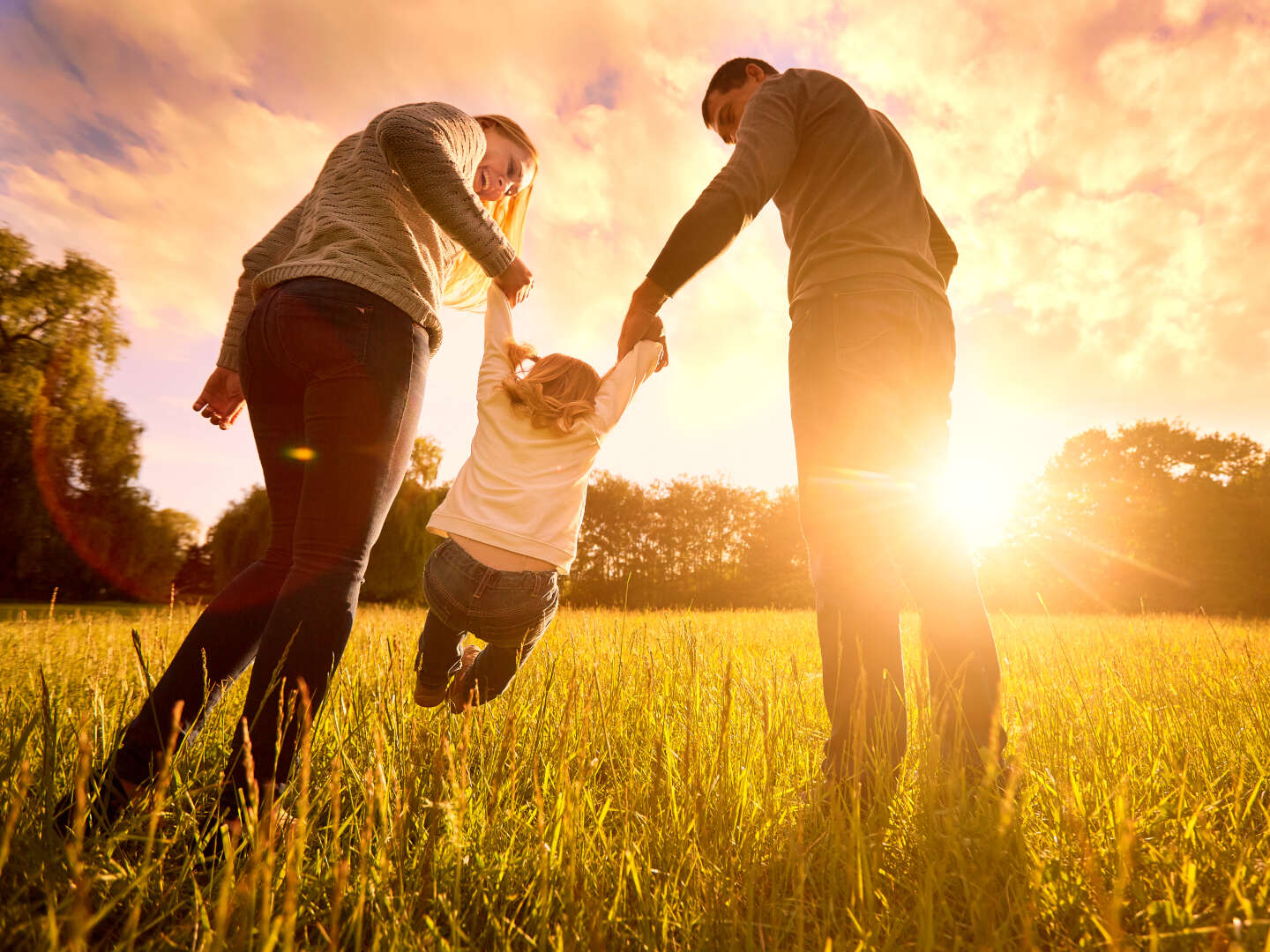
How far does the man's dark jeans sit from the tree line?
1510 centimetres

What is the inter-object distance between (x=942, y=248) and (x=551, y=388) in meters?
1.73

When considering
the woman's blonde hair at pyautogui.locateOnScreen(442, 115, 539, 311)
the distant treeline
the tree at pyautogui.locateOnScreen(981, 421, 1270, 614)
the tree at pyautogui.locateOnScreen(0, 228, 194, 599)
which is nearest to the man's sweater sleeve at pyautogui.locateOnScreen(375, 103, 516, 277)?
the woman's blonde hair at pyautogui.locateOnScreen(442, 115, 539, 311)

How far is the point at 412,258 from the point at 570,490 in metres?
0.99

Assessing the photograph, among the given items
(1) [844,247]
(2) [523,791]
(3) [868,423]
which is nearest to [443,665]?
(2) [523,791]

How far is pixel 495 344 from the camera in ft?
7.79

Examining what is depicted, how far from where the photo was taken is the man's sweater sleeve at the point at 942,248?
8.02 ft

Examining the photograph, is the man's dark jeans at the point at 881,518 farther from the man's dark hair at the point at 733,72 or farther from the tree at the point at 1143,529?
the tree at the point at 1143,529

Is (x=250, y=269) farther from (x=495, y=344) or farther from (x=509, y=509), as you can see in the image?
(x=509, y=509)

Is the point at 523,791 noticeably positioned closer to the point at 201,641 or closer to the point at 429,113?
the point at 201,641

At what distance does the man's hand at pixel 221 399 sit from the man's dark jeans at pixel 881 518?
2.07 m

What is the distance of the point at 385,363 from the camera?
5.42 feet

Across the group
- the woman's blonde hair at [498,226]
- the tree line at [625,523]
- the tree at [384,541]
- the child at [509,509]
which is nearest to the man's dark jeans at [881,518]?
the child at [509,509]

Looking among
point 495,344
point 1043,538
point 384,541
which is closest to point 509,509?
point 495,344

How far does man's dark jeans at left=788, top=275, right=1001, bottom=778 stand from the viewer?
5.56ft
